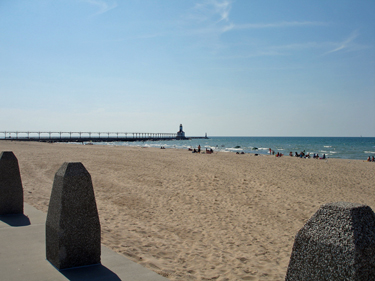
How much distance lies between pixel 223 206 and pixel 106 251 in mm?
5238

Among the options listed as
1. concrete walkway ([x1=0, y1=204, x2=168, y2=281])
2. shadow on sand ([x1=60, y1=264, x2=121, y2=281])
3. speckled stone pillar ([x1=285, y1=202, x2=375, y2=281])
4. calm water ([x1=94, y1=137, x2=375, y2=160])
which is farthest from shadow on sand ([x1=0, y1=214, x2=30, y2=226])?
calm water ([x1=94, y1=137, x2=375, y2=160])

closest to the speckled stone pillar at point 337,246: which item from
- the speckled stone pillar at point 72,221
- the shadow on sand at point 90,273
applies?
the shadow on sand at point 90,273

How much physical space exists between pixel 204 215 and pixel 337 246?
21.5ft

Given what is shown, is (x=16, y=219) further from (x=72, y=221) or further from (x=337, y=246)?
(x=337, y=246)

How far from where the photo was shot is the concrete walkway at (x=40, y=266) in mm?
3395

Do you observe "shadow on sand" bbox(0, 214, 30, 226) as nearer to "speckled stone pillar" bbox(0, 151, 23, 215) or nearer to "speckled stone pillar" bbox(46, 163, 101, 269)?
"speckled stone pillar" bbox(0, 151, 23, 215)

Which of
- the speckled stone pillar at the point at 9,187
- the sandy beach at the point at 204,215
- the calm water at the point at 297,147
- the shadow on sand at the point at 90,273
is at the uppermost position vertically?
the speckled stone pillar at the point at 9,187

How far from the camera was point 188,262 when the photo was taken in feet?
15.8

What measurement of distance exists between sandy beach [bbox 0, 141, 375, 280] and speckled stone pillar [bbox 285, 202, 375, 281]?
273cm

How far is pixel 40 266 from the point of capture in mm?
3633

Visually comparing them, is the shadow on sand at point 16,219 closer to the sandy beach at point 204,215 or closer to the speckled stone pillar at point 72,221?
the sandy beach at point 204,215

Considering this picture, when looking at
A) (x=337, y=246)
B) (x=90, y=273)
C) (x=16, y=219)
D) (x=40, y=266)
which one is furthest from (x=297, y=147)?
(x=337, y=246)

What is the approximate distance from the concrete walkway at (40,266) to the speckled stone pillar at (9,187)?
4.11 feet

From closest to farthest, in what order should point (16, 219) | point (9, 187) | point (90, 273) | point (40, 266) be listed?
1. point (90, 273)
2. point (40, 266)
3. point (16, 219)
4. point (9, 187)
